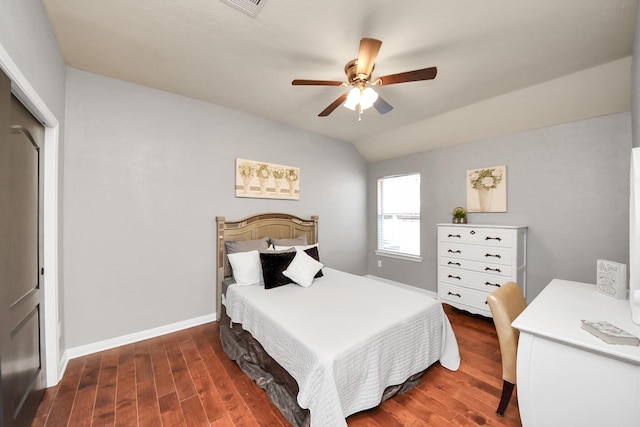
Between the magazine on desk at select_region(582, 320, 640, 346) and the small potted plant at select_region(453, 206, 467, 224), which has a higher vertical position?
the small potted plant at select_region(453, 206, 467, 224)

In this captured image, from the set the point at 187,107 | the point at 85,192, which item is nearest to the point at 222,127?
the point at 187,107

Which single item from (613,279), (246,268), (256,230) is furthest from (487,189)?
(246,268)

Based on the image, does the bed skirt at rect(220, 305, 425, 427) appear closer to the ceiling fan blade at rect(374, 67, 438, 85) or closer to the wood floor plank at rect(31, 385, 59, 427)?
the wood floor plank at rect(31, 385, 59, 427)

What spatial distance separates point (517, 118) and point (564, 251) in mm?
1599

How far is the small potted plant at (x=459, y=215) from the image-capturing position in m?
3.45

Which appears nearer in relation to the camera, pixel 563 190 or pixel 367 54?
pixel 367 54

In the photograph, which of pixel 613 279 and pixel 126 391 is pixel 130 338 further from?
pixel 613 279

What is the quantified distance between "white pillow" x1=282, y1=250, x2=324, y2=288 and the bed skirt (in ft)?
2.24

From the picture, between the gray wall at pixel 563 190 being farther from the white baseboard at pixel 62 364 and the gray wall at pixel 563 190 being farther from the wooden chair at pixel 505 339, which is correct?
the white baseboard at pixel 62 364

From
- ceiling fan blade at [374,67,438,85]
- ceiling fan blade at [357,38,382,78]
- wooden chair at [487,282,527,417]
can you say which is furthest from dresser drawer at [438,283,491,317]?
ceiling fan blade at [357,38,382,78]

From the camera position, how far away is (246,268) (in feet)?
8.96

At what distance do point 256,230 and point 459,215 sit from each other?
110 inches

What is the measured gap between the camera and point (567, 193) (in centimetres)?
277

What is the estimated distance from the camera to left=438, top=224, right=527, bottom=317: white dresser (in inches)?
112
